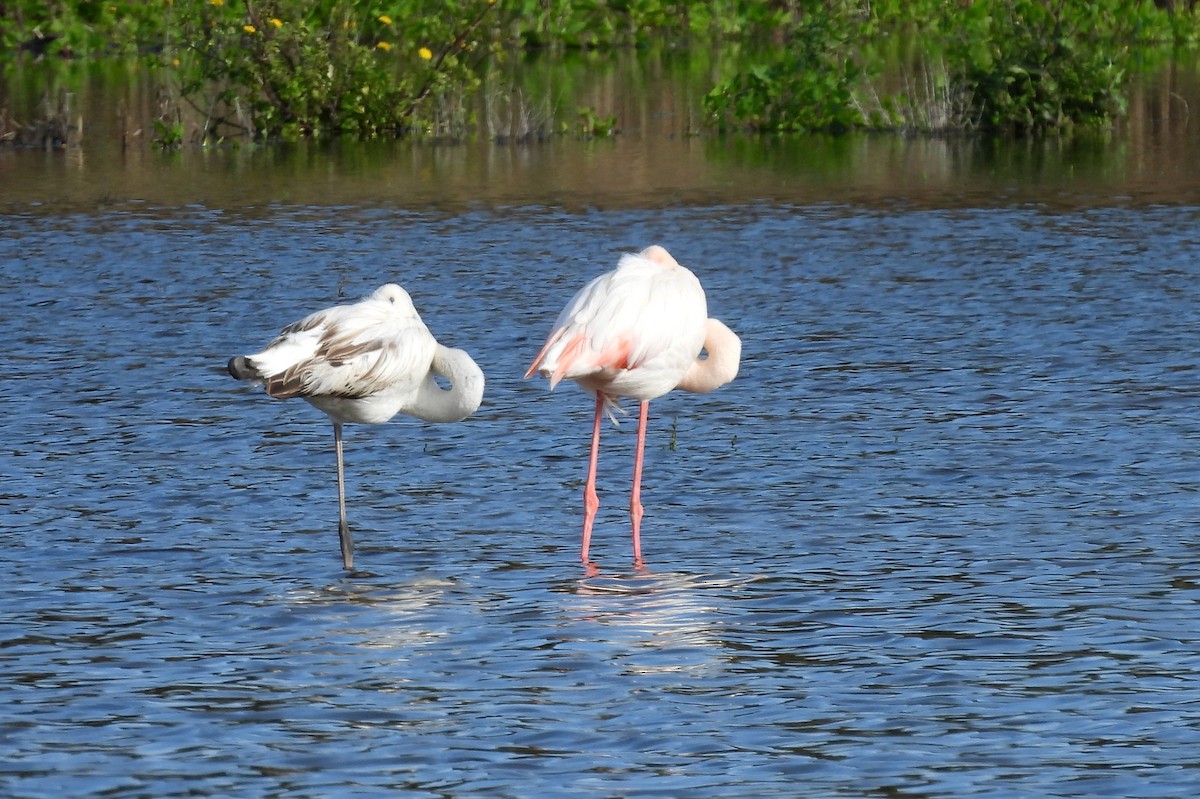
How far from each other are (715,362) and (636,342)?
637 mm

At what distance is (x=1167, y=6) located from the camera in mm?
36781

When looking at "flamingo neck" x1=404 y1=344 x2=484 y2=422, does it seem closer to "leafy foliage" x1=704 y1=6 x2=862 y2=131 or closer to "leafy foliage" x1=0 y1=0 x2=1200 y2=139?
"leafy foliage" x1=0 y1=0 x2=1200 y2=139

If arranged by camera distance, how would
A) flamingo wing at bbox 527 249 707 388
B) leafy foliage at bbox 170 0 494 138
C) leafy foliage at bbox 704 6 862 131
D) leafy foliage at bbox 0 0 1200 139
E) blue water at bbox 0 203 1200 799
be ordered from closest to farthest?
1. blue water at bbox 0 203 1200 799
2. flamingo wing at bbox 527 249 707 388
3. leafy foliage at bbox 170 0 494 138
4. leafy foliage at bbox 0 0 1200 139
5. leafy foliage at bbox 704 6 862 131

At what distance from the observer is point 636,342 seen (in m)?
7.32

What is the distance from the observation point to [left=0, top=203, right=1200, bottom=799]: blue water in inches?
203

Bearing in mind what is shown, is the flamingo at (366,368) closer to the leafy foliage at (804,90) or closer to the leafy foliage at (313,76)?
the leafy foliage at (313,76)

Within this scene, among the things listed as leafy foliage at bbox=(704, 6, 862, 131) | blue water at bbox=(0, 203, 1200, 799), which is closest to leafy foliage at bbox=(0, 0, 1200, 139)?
leafy foliage at bbox=(704, 6, 862, 131)

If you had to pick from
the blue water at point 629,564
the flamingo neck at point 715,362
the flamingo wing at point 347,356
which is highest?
the flamingo wing at point 347,356

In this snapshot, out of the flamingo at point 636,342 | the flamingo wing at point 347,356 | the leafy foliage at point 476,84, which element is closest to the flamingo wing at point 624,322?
the flamingo at point 636,342

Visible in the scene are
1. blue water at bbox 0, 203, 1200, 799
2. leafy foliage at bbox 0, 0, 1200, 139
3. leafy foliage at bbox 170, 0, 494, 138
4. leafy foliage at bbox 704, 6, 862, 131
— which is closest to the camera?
blue water at bbox 0, 203, 1200, 799

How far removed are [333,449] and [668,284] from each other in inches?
86.2

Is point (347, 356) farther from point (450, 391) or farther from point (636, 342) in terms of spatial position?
point (636, 342)

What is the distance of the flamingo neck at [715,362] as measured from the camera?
7.84m

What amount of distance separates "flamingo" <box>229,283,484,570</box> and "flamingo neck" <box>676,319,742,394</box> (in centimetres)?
107
